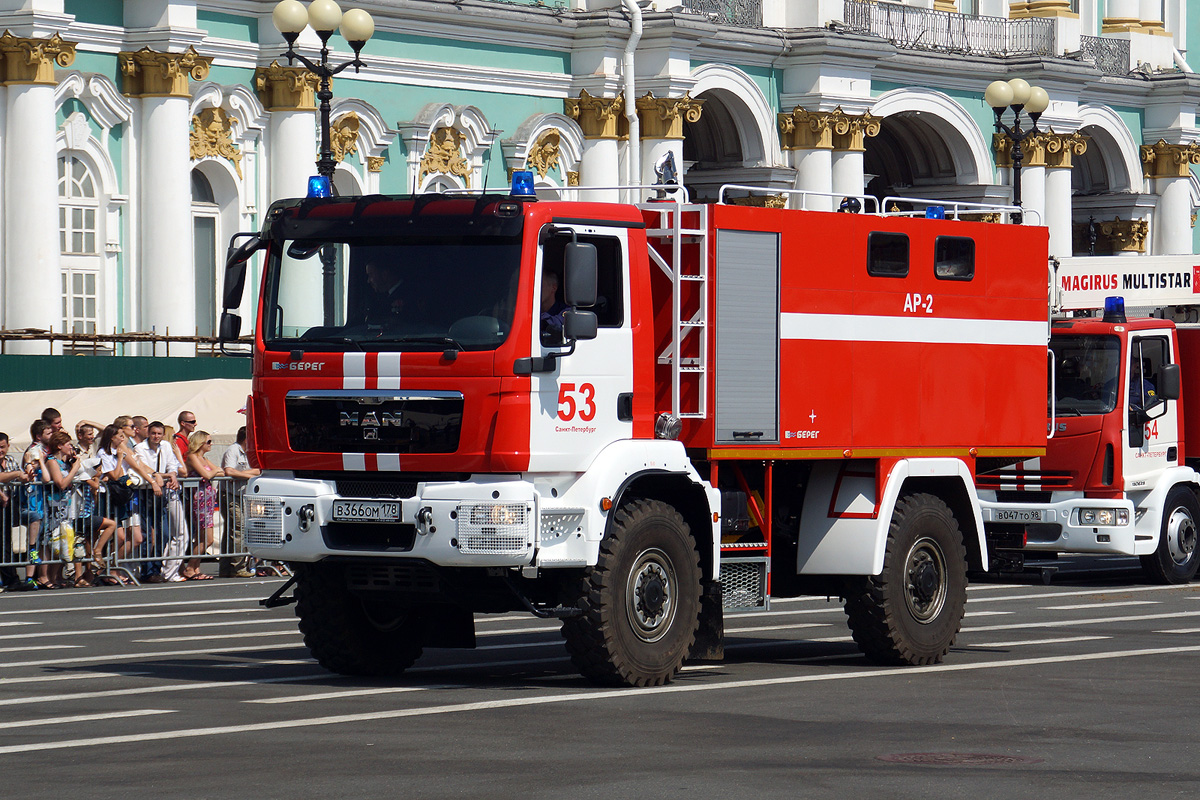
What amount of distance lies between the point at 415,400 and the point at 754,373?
2.27 metres

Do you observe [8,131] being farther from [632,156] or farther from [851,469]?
[851,469]

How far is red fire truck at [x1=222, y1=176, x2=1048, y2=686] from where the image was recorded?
42.7 ft

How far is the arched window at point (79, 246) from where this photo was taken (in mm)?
33000

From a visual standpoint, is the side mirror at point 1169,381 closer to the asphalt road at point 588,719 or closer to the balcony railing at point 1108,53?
the asphalt road at point 588,719

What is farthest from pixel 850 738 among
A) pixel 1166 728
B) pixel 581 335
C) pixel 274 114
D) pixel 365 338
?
pixel 274 114

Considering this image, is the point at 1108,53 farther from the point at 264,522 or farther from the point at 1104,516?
the point at 264,522

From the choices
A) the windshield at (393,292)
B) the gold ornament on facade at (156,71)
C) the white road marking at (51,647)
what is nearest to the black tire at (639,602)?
the windshield at (393,292)

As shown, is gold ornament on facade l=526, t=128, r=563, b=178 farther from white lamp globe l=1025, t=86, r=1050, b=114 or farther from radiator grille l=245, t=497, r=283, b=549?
radiator grille l=245, t=497, r=283, b=549

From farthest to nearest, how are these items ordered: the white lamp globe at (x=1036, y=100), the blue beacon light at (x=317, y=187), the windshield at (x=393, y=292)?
the white lamp globe at (x=1036, y=100)
the blue beacon light at (x=317, y=187)
the windshield at (x=393, y=292)

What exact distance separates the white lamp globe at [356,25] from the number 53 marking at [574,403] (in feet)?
45.6

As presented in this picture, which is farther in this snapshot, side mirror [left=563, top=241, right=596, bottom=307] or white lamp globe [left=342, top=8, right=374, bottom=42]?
white lamp globe [left=342, top=8, right=374, bottom=42]

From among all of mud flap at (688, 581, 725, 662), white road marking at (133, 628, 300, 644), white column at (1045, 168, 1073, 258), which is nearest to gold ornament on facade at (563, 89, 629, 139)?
white column at (1045, 168, 1073, 258)

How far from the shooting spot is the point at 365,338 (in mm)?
13273

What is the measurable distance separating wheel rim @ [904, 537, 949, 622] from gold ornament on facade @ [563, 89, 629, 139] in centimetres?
2530
